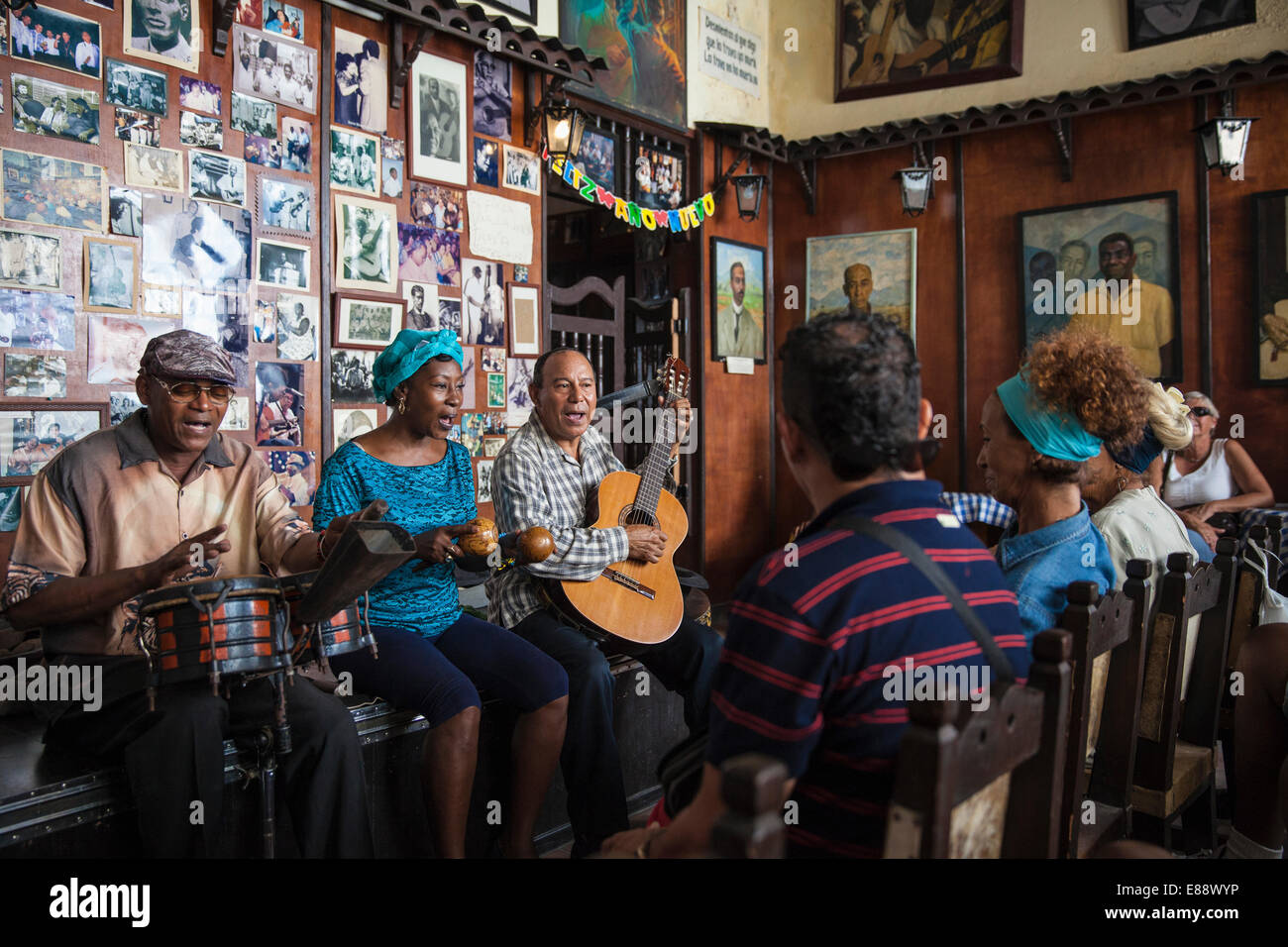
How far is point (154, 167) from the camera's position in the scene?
3.96 metres

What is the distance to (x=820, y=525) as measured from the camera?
1.52 metres

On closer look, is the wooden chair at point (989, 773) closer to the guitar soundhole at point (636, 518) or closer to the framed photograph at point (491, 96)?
the guitar soundhole at point (636, 518)

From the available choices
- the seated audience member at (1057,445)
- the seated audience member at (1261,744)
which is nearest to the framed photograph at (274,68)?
the seated audience member at (1057,445)

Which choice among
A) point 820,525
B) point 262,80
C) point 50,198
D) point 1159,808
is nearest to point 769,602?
point 820,525

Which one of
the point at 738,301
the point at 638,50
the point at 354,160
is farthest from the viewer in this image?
the point at 738,301

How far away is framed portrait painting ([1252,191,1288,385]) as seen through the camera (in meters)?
6.21

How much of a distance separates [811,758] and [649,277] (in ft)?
20.6

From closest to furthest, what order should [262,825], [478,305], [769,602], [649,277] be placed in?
[769,602], [262,825], [478,305], [649,277]

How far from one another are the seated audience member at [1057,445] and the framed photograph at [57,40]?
3.71 metres

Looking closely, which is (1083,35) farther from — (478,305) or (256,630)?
(256,630)

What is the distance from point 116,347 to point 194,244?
578mm

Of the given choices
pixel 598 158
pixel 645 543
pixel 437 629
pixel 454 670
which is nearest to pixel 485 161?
pixel 598 158

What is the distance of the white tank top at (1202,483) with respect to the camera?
18.7 ft

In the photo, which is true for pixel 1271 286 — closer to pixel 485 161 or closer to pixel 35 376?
pixel 485 161
